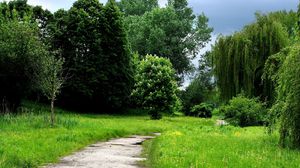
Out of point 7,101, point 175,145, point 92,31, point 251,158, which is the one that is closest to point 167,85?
point 92,31

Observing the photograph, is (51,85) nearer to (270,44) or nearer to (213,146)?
(213,146)

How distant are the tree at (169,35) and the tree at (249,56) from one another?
3354 cm

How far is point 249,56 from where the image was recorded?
48.3 metres

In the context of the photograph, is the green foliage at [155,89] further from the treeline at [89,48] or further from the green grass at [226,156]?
the green grass at [226,156]

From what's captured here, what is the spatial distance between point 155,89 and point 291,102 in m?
36.7

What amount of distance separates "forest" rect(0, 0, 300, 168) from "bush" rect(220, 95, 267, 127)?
0.10m

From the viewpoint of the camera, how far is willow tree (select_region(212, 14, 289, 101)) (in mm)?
47500

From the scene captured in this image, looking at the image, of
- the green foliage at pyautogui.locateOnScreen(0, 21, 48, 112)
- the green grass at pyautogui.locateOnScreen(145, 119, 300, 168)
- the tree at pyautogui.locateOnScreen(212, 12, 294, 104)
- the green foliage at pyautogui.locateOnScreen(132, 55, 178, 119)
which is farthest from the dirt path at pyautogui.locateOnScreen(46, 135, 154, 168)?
the green foliage at pyautogui.locateOnScreen(132, 55, 178, 119)

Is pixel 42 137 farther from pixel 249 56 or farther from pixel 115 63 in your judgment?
pixel 115 63

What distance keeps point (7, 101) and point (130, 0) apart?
61863 mm

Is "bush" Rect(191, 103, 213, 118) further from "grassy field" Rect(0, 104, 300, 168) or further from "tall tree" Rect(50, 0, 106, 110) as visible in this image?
"grassy field" Rect(0, 104, 300, 168)

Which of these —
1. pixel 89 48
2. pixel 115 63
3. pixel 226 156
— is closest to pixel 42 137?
pixel 226 156

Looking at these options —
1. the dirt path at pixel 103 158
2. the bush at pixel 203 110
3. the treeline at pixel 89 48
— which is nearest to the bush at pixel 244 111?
the treeline at pixel 89 48

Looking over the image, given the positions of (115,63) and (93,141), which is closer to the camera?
(93,141)
